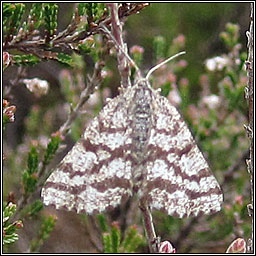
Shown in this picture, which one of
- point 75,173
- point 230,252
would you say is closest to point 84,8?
point 75,173

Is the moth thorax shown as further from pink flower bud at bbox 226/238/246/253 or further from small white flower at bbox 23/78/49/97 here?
small white flower at bbox 23/78/49/97

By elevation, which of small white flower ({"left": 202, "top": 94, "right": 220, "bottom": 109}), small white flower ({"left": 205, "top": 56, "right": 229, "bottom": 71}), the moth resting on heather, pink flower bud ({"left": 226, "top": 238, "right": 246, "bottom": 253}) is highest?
small white flower ({"left": 205, "top": 56, "right": 229, "bottom": 71})

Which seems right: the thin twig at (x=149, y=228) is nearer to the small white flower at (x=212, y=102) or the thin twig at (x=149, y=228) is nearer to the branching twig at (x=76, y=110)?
the branching twig at (x=76, y=110)

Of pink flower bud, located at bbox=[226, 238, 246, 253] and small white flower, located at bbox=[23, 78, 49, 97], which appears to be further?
small white flower, located at bbox=[23, 78, 49, 97]

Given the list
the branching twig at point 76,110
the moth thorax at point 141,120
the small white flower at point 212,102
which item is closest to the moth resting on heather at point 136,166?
the moth thorax at point 141,120

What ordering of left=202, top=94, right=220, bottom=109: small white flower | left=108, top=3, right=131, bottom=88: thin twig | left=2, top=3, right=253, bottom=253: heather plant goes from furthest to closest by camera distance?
left=202, top=94, right=220, bottom=109: small white flower
left=2, top=3, right=253, bottom=253: heather plant
left=108, top=3, right=131, bottom=88: thin twig

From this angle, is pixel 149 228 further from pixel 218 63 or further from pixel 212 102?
pixel 212 102

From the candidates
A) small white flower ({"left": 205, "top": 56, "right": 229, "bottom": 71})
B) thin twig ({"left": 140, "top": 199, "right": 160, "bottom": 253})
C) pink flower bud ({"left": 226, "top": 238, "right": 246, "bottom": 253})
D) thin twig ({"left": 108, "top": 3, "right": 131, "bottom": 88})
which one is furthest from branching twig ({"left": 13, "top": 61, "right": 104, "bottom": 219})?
small white flower ({"left": 205, "top": 56, "right": 229, "bottom": 71})
